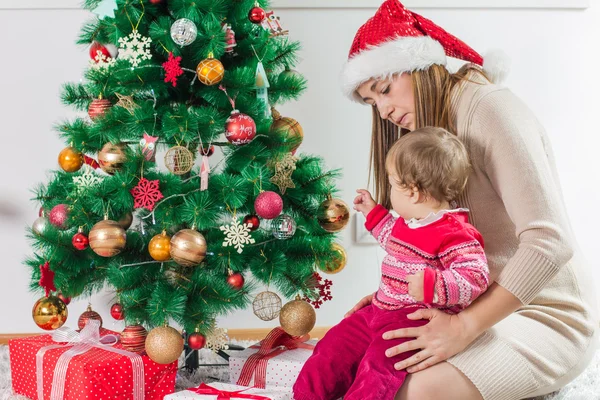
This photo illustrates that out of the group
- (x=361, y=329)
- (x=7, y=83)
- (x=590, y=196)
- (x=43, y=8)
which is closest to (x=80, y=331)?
(x=361, y=329)

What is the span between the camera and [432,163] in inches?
50.6

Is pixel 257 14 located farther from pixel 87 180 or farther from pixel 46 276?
pixel 46 276

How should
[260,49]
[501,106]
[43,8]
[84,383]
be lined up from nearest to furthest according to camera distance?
[501,106] < [84,383] < [260,49] < [43,8]

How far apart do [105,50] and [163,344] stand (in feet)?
2.49

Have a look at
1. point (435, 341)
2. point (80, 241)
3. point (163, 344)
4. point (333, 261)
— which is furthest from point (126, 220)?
point (435, 341)

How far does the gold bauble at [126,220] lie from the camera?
1.65 meters

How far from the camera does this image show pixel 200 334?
1628 mm

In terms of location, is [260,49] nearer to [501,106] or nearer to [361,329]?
[501,106]

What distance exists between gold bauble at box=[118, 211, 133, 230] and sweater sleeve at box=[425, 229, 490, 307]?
810 mm

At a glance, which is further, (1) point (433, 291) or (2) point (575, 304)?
(2) point (575, 304)

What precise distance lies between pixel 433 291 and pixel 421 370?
161mm

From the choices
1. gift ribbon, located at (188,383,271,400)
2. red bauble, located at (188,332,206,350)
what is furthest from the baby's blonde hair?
red bauble, located at (188,332,206,350)

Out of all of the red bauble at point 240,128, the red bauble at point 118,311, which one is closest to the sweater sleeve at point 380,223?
the red bauble at point 240,128

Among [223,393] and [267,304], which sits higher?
[267,304]
